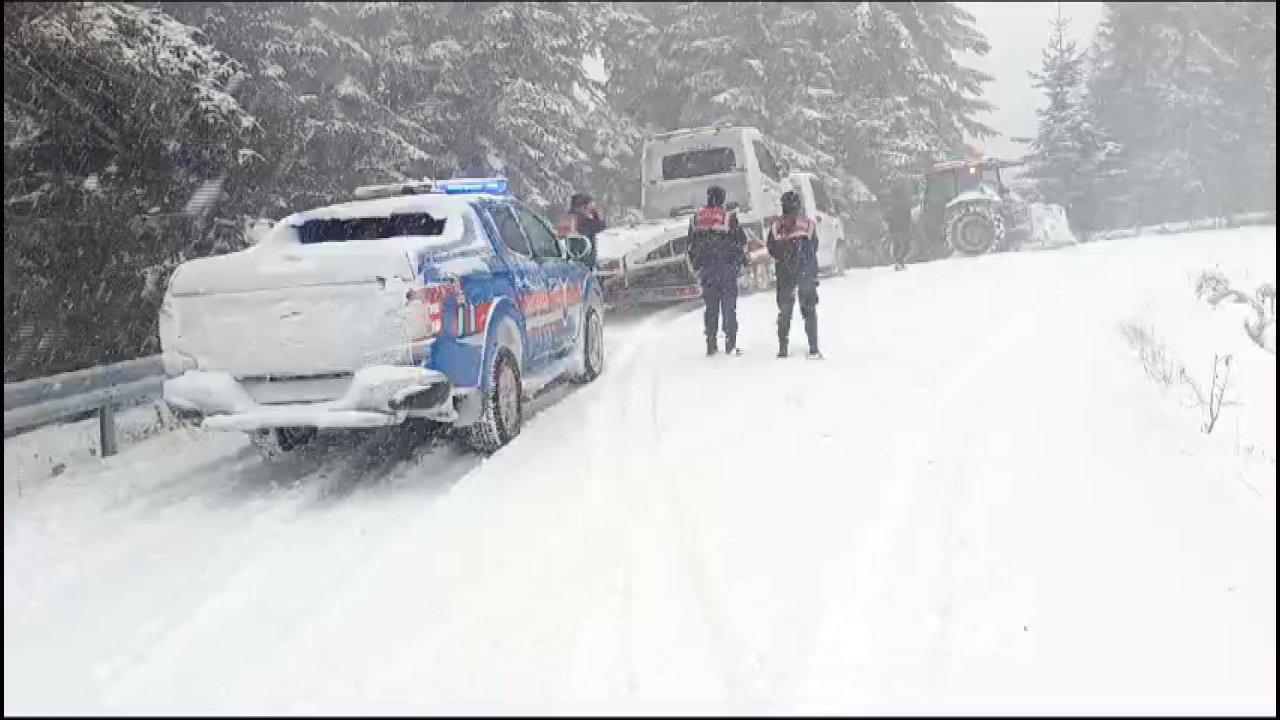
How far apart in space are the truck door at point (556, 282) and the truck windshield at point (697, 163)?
7.33 m

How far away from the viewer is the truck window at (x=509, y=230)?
752 cm

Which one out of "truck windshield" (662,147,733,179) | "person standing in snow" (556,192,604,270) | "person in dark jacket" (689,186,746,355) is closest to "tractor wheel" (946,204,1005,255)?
"truck windshield" (662,147,733,179)

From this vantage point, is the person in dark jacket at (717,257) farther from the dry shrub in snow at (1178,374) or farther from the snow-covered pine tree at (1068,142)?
the snow-covered pine tree at (1068,142)

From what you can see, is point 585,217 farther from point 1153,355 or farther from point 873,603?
point 873,603

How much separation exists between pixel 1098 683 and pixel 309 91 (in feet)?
40.2

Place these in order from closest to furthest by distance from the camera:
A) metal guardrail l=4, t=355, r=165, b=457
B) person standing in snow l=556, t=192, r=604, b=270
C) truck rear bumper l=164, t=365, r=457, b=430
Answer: truck rear bumper l=164, t=365, r=457, b=430 → metal guardrail l=4, t=355, r=165, b=457 → person standing in snow l=556, t=192, r=604, b=270

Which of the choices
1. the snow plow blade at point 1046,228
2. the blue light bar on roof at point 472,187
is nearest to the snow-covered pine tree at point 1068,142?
the snow plow blade at point 1046,228

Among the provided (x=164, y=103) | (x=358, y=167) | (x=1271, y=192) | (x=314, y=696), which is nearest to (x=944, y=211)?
(x=358, y=167)

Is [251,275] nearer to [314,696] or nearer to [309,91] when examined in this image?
[314,696]

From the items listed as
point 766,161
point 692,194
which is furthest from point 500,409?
point 766,161

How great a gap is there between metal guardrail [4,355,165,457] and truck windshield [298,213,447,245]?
166 centimetres

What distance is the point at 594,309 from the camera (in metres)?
9.50

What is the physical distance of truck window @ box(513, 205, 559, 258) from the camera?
819cm

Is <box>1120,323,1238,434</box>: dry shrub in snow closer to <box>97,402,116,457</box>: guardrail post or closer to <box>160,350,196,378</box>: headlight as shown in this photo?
<box>160,350,196,378</box>: headlight
